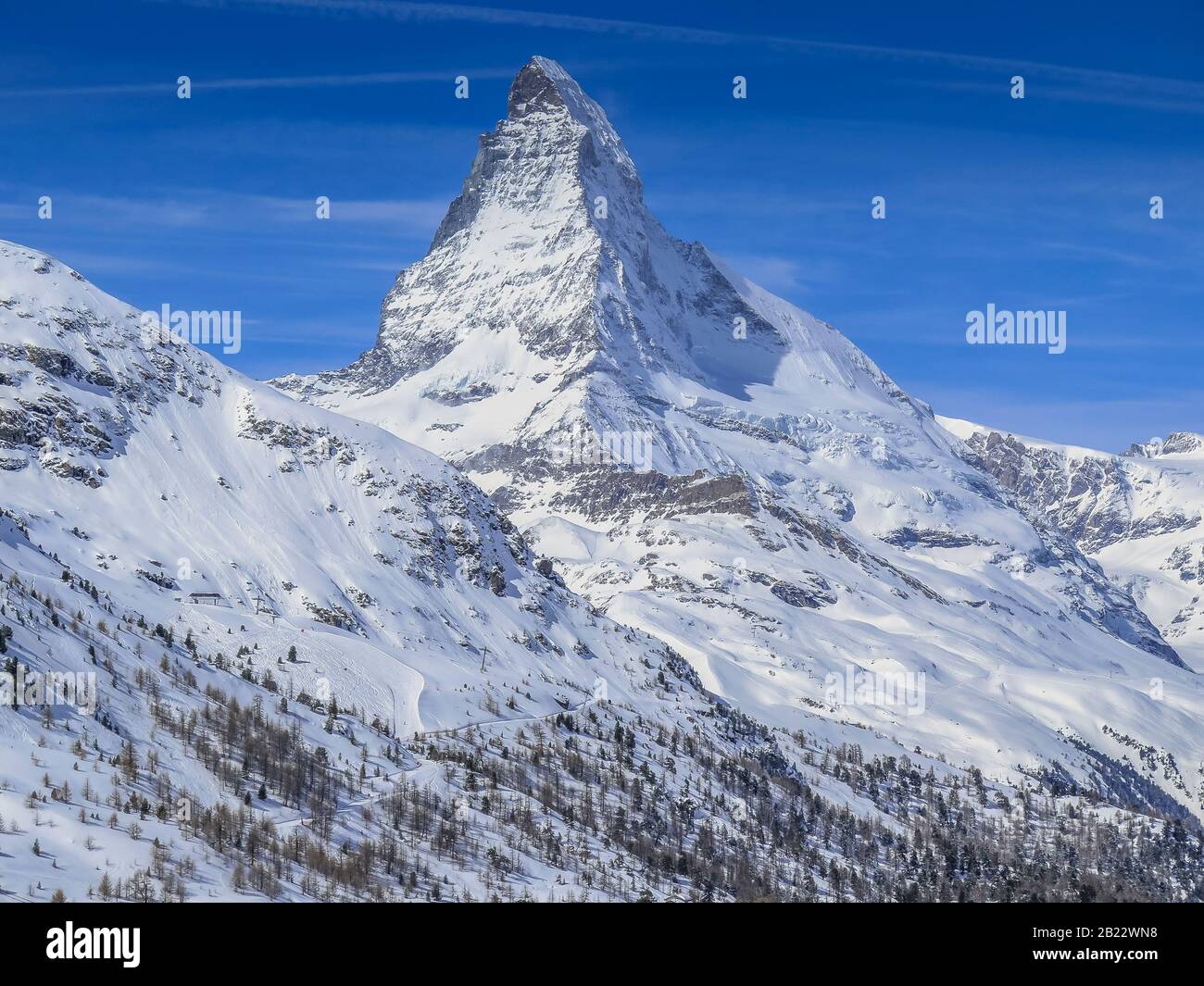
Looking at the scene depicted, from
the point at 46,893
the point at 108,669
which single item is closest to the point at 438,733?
the point at 108,669

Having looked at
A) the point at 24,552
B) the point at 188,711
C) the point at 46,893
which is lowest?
the point at 46,893
